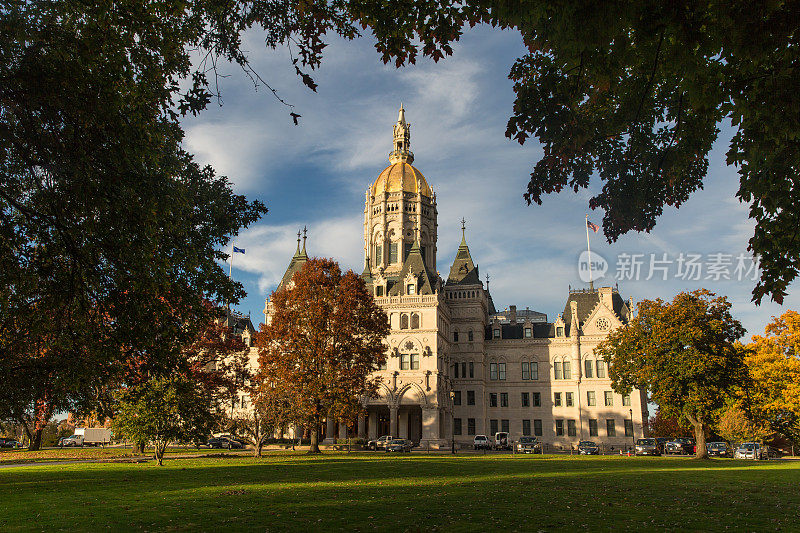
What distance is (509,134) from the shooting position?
10547 millimetres

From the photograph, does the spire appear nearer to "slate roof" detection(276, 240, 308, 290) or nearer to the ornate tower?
the ornate tower

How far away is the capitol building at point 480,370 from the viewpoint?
68.7 m

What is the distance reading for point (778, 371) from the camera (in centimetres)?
5112

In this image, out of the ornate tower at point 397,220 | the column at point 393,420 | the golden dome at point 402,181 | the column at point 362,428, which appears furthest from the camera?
the golden dome at point 402,181

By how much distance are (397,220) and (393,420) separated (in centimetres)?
3186

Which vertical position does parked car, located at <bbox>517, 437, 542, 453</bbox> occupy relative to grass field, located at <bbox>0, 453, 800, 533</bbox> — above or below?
below

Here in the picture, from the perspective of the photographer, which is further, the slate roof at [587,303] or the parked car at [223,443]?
the slate roof at [587,303]

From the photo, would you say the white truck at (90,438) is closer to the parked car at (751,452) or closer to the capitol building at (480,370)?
the capitol building at (480,370)

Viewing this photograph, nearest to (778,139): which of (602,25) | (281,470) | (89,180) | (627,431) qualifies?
(602,25)

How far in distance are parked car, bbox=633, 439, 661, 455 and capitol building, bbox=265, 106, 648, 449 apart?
1049 centimetres

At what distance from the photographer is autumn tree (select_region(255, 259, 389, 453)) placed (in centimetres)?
4084

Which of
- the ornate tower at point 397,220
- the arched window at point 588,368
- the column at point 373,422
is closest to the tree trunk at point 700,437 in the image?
the arched window at point 588,368

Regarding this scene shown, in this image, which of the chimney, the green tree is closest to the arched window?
the chimney

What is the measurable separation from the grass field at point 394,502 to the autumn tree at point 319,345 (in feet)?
53.0
